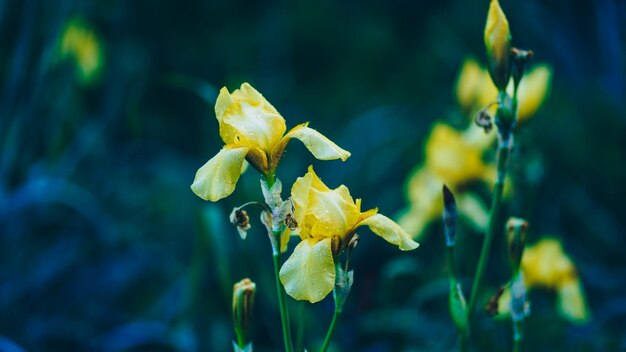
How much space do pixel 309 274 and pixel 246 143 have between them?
0.78 feet

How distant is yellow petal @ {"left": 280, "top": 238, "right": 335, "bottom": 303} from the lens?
0.96m

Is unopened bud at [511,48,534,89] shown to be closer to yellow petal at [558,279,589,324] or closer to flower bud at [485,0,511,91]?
flower bud at [485,0,511,91]

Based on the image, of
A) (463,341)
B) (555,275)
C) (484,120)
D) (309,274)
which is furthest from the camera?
(555,275)

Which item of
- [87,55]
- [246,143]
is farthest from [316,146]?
[87,55]

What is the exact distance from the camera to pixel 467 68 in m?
2.17

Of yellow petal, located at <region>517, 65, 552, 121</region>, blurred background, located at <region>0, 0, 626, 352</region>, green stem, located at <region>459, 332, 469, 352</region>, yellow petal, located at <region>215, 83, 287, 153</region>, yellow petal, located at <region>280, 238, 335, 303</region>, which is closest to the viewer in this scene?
yellow petal, located at <region>280, 238, 335, 303</region>

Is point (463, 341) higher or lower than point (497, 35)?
lower

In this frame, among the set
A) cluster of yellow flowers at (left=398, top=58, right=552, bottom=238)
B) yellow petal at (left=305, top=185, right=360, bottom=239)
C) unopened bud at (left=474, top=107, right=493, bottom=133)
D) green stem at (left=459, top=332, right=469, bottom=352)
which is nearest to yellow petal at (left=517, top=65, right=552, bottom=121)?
cluster of yellow flowers at (left=398, top=58, right=552, bottom=238)

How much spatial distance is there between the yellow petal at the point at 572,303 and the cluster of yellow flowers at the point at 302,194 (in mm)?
947

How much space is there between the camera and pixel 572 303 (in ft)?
5.97

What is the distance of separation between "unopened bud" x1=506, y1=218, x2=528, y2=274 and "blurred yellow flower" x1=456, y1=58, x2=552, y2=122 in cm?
54

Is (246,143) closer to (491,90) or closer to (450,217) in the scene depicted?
(450,217)

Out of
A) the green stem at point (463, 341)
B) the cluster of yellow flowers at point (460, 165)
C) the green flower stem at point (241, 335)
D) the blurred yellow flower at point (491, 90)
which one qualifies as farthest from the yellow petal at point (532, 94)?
the green flower stem at point (241, 335)

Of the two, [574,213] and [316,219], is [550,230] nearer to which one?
[574,213]
